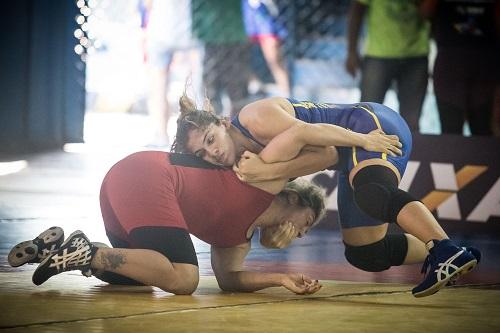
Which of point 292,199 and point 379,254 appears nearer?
point 292,199

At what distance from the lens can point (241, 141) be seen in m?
4.88

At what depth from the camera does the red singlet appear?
4613 mm

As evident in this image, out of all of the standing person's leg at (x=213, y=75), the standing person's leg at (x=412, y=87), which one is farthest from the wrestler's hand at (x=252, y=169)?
the standing person's leg at (x=213, y=75)

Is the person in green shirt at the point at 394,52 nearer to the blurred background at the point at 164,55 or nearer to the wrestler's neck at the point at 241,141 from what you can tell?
the blurred background at the point at 164,55

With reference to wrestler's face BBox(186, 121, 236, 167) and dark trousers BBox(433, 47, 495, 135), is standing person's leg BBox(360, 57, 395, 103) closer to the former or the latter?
dark trousers BBox(433, 47, 495, 135)

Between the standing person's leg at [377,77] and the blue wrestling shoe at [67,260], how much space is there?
3388 millimetres

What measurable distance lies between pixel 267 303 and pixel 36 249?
956 millimetres

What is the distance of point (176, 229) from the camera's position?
450cm

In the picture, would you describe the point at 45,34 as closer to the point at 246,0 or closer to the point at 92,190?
the point at 246,0

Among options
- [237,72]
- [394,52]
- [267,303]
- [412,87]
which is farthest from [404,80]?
[237,72]

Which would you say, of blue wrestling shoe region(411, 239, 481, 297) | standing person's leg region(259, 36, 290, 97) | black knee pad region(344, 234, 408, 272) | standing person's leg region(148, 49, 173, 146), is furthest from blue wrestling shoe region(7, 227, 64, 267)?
standing person's leg region(259, 36, 290, 97)

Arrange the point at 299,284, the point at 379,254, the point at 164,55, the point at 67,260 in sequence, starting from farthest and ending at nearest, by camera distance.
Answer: the point at 164,55 → the point at 379,254 → the point at 299,284 → the point at 67,260

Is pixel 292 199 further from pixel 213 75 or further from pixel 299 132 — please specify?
pixel 213 75

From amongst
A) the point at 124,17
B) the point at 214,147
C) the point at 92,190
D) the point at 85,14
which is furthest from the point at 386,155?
the point at 124,17
